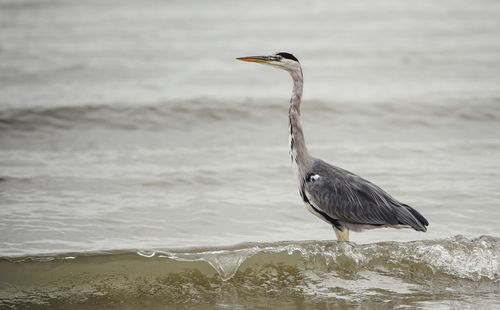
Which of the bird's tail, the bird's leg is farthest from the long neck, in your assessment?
the bird's tail

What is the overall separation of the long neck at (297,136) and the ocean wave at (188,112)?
4.88 meters

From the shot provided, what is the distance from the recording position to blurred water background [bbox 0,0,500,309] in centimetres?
777

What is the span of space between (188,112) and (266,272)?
19.3ft

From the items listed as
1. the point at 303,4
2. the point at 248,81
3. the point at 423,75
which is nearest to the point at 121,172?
the point at 248,81

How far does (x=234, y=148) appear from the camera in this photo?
11875mm

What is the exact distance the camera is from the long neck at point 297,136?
8.30 meters

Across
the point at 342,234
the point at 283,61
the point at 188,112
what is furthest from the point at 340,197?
the point at 188,112

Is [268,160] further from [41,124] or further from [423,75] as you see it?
[423,75]

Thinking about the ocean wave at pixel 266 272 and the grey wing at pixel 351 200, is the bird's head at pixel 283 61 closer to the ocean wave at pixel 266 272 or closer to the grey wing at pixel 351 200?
the grey wing at pixel 351 200

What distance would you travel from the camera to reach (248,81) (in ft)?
49.5

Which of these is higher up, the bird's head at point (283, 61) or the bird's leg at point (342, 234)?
the bird's head at point (283, 61)

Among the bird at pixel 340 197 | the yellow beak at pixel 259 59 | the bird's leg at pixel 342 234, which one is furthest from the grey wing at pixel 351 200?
the yellow beak at pixel 259 59

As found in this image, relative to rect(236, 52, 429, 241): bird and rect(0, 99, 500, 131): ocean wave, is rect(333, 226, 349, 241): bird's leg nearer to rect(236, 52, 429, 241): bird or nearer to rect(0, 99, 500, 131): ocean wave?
rect(236, 52, 429, 241): bird

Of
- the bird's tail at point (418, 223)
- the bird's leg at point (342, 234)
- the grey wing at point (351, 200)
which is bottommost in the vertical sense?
the bird's leg at point (342, 234)
